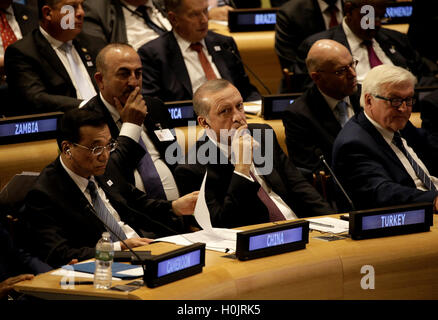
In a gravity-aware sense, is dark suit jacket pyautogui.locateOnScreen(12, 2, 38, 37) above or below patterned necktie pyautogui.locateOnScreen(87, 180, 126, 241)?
above

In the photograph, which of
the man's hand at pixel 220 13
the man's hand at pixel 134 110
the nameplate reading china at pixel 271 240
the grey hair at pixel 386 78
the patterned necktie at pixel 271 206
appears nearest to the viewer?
the nameplate reading china at pixel 271 240

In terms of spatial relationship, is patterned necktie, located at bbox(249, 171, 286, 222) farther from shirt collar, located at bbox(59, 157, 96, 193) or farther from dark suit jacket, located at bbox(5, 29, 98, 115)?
dark suit jacket, located at bbox(5, 29, 98, 115)

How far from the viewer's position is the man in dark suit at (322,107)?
13.0 feet

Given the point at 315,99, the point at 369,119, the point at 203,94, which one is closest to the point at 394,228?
the point at 369,119

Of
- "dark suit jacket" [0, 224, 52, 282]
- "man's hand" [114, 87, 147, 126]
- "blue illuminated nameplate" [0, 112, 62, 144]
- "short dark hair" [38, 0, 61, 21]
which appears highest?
"short dark hair" [38, 0, 61, 21]

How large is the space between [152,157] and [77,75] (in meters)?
0.83

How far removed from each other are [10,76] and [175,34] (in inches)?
41.1

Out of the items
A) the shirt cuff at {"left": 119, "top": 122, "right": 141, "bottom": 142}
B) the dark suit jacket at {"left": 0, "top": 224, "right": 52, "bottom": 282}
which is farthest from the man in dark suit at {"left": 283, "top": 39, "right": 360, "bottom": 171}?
the dark suit jacket at {"left": 0, "top": 224, "right": 52, "bottom": 282}

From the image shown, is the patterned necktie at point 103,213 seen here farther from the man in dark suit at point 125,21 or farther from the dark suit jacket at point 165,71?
the man in dark suit at point 125,21

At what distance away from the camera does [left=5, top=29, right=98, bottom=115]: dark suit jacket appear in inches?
155

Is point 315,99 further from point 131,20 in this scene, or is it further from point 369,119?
point 131,20

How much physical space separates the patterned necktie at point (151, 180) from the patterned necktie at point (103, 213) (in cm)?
57

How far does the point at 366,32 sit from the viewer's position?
4809 mm

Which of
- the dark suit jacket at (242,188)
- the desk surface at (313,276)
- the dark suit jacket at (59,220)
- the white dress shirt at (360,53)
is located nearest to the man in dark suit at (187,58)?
the white dress shirt at (360,53)
